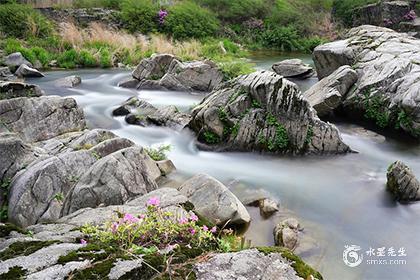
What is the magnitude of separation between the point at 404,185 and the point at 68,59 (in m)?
16.0

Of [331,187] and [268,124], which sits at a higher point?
[268,124]

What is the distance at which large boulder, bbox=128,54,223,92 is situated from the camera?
49.7 feet

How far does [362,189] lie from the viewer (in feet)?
25.7

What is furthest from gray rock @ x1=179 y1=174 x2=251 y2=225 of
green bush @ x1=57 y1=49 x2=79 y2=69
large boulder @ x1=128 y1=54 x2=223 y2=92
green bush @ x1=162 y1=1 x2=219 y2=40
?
green bush @ x1=162 y1=1 x2=219 y2=40

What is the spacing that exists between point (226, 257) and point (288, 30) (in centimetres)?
2712

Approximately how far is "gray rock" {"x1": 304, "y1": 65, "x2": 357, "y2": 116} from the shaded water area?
0.67 meters

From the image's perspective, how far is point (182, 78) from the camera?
15227mm

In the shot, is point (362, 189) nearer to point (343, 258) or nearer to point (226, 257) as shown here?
point (343, 258)

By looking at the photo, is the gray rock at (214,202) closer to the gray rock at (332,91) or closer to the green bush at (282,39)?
the gray rock at (332,91)

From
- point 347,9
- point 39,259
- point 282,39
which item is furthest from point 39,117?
point 347,9

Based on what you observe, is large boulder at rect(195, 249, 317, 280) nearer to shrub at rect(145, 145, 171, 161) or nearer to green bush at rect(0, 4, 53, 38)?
shrub at rect(145, 145, 171, 161)

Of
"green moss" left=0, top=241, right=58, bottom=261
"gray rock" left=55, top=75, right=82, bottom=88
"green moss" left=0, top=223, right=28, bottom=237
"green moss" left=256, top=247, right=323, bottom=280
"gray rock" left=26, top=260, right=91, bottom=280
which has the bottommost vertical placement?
"gray rock" left=55, top=75, right=82, bottom=88

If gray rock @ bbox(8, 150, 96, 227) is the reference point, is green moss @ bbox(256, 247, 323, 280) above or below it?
above

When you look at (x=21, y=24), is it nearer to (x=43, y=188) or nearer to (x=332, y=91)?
(x=332, y=91)
